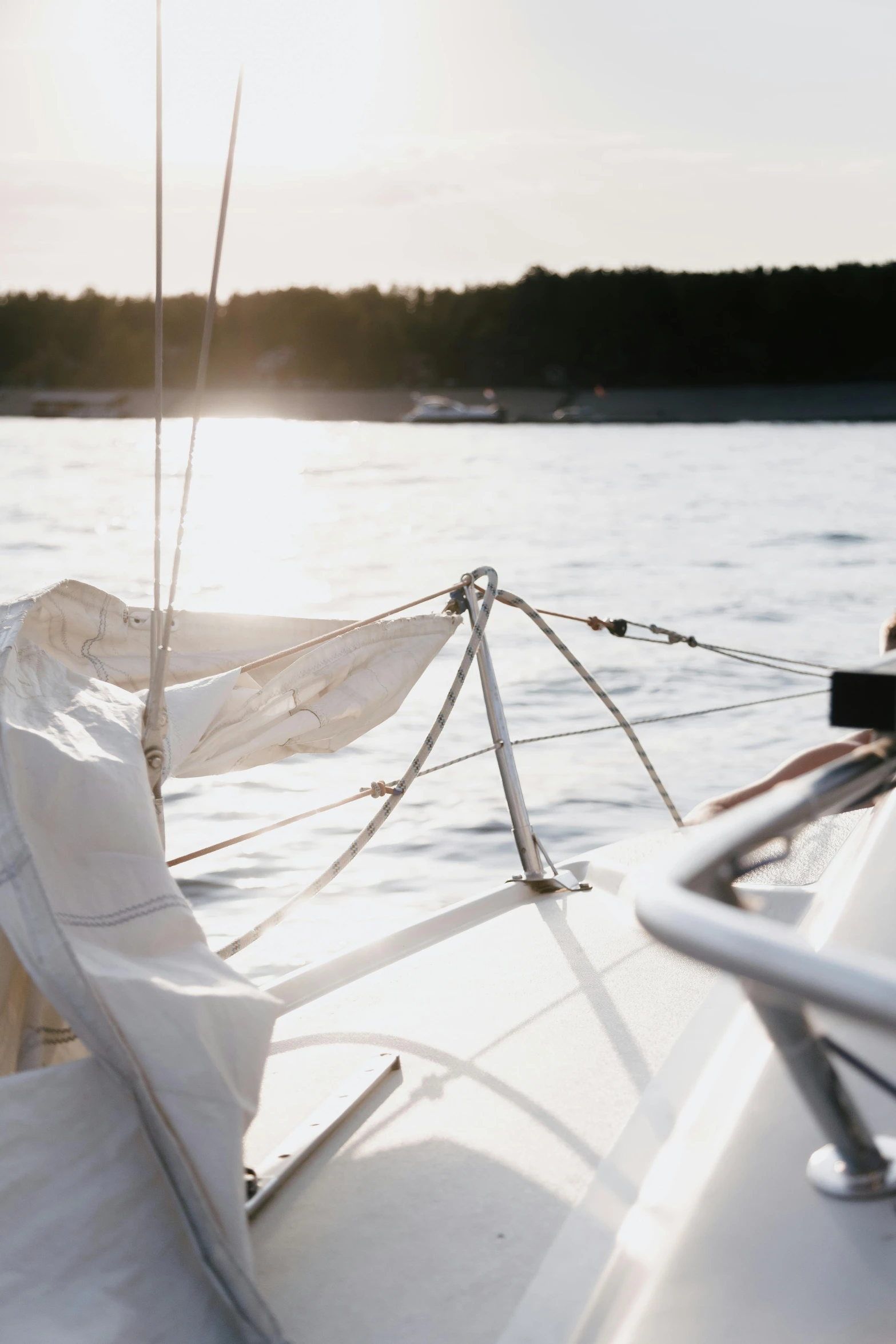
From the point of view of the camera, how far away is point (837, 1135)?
0.71 m

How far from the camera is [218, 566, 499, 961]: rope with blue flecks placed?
1.63 metres

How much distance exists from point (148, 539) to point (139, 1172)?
1766 cm

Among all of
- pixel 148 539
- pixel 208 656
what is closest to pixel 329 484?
pixel 148 539

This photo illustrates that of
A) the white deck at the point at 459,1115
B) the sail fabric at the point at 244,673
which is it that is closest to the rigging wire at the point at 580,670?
the sail fabric at the point at 244,673

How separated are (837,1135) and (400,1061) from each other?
0.91 metres

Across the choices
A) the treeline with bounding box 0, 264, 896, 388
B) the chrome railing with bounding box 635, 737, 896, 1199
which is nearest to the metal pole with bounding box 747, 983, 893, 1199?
the chrome railing with bounding box 635, 737, 896, 1199

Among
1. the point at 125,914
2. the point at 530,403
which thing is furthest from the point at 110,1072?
the point at 530,403

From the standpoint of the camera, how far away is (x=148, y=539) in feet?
59.8

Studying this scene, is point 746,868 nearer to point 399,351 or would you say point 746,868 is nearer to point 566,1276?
point 566,1276

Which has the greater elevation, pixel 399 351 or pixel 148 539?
pixel 399 351

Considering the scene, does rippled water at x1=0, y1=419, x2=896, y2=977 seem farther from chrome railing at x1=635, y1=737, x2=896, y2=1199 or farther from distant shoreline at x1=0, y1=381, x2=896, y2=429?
distant shoreline at x1=0, y1=381, x2=896, y2=429

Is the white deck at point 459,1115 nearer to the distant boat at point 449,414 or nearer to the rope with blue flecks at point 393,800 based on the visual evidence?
the rope with blue flecks at point 393,800

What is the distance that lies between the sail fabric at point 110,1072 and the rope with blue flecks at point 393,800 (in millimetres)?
264

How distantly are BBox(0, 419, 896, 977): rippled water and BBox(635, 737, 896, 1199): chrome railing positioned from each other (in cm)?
156
